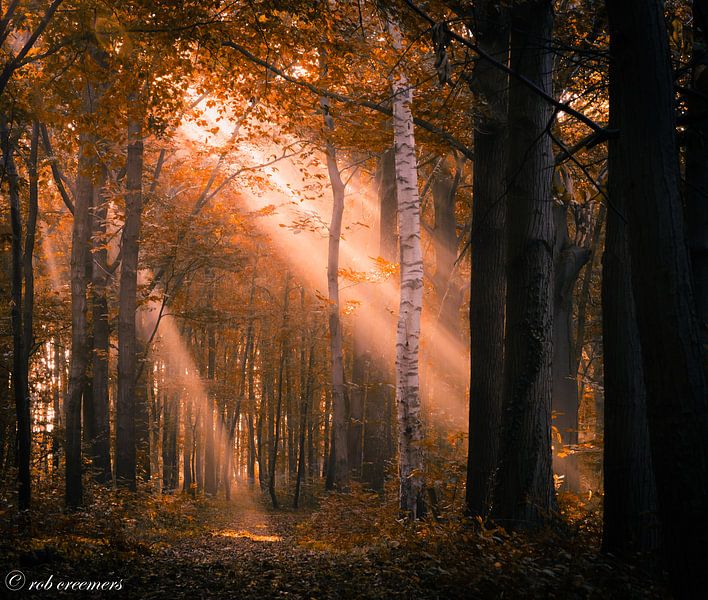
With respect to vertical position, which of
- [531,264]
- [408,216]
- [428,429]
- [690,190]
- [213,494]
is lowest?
[213,494]

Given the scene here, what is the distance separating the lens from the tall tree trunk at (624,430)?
5.82m

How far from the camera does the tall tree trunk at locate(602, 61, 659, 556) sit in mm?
5824

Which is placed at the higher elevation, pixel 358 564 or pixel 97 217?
pixel 97 217

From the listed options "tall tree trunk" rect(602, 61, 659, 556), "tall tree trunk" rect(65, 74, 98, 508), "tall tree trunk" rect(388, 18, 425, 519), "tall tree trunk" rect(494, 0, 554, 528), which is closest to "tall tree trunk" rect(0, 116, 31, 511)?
"tall tree trunk" rect(65, 74, 98, 508)

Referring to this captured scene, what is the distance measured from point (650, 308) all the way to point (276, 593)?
12.6 ft

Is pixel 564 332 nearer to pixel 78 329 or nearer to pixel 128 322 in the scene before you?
pixel 128 322

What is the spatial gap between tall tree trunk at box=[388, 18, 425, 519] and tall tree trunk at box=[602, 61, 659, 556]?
13.2 ft

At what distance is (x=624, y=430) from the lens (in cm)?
603

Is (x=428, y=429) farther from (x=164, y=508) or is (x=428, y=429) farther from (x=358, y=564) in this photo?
(x=358, y=564)

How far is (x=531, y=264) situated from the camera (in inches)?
268

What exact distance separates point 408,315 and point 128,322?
25.5 ft

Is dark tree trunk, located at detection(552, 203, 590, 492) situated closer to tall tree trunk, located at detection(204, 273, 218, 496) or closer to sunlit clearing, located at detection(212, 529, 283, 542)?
sunlit clearing, located at detection(212, 529, 283, 542)

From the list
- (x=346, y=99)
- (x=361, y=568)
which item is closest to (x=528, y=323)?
(x=361, y=568)

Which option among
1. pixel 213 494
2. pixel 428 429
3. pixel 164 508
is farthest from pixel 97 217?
pixel 213 494
